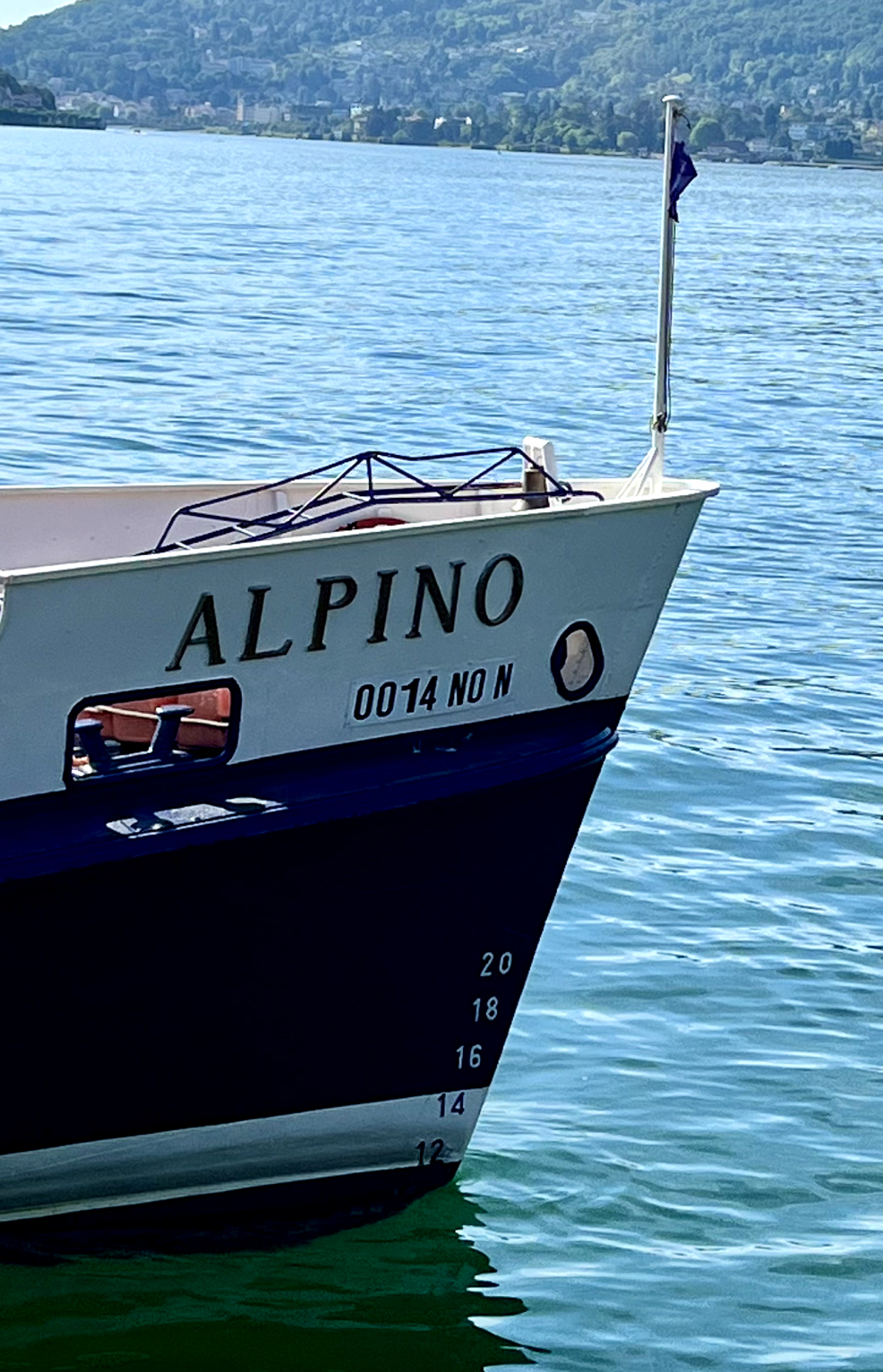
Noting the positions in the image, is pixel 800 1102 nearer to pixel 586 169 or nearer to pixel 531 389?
pixel 531 389

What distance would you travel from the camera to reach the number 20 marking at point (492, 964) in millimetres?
6676

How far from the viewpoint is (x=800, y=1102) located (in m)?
8.04

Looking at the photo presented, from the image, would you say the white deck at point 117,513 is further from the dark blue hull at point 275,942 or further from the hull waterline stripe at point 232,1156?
the hull waterline stripe at point 232,1156

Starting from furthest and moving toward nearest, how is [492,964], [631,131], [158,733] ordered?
[631,131] → [492,964] → [158,733]

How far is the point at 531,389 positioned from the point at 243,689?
2143cm

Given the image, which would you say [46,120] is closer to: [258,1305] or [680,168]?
[680,168]

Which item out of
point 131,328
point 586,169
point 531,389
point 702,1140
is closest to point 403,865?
point 702,1140

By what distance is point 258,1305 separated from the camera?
646 cm

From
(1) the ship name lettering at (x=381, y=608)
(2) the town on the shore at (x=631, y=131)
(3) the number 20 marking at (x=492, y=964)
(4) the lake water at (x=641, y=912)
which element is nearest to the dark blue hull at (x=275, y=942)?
(3) the number 20 marking at (x=492, y=964)

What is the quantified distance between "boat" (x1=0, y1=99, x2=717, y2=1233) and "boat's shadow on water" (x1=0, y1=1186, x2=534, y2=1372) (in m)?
0.16

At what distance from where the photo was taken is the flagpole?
629 centimetres

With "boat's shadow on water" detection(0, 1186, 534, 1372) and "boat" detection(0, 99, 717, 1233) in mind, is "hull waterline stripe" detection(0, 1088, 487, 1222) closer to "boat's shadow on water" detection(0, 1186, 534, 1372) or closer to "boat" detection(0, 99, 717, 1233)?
"boat" detection(0, 99, 717, 1233)

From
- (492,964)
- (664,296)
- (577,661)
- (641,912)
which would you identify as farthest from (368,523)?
(641,912)

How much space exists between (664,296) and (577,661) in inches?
44.2
